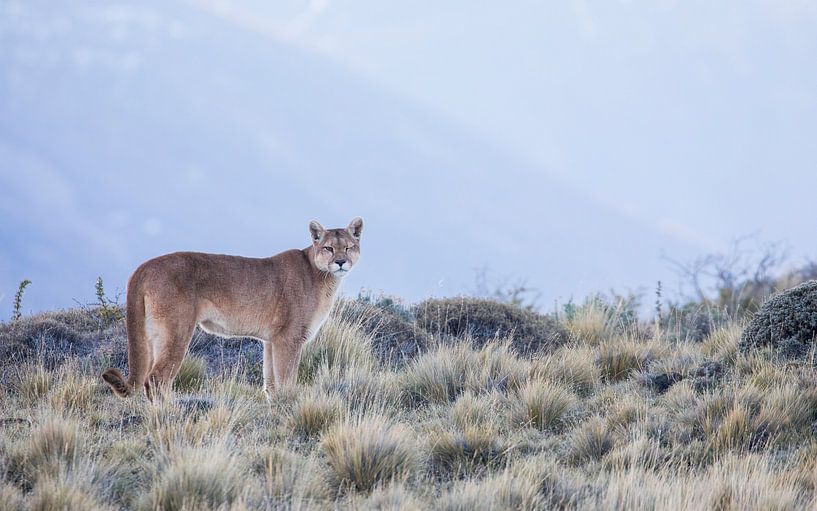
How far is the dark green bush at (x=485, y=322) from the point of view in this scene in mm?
13234

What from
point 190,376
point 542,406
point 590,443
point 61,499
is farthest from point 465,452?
point 190,376

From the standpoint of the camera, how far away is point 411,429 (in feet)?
25.6

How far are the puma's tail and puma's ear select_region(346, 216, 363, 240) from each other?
3.21 metres

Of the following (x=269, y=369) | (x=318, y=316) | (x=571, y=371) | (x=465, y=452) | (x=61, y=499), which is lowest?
(x=61, y=499)

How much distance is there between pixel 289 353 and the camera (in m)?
9.32

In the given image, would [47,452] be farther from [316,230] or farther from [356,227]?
[356,227]

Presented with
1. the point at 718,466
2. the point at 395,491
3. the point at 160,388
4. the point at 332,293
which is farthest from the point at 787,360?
the point at 160,388

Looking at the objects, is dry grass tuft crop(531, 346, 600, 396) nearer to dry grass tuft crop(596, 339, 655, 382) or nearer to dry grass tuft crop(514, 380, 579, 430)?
dry grass tuft crop(596, 339, 655, 382)

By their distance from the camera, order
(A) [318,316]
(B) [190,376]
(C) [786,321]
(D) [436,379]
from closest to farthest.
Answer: (A) [318,316]
(D) [436,379]
(C) [786,321]
(B) [190,376]

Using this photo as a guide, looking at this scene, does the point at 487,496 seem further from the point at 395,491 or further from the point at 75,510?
the point at 75,510

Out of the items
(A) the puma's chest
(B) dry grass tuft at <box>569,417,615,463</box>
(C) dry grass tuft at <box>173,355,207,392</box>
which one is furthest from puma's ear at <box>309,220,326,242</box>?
(B) dry grass tuft at <box>569,417,615,463</box>

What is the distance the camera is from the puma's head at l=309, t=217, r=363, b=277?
9539 mm

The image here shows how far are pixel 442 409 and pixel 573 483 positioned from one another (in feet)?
8.99

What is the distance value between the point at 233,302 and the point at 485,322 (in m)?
5.54
